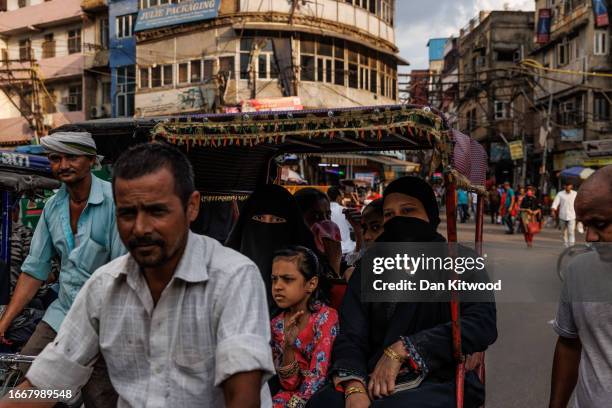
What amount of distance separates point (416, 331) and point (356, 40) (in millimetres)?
22611

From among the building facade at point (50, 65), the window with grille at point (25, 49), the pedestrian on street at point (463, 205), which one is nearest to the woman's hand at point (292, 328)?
the pedestrian on street at point (463, 205)

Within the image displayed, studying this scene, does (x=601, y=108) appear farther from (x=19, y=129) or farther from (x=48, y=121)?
(x=19, y=129)

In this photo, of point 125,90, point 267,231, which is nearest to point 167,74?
point 125,90

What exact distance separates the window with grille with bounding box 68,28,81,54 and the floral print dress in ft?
101

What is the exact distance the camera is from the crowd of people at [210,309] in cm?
169

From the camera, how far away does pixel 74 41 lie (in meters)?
30.8

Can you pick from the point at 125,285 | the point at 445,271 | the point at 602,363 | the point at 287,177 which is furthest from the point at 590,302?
the point at 287,177

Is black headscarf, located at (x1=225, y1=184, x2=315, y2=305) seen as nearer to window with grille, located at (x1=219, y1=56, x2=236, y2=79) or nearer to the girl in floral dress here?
the girl in floral dress

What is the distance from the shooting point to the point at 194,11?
Answer: 23891 mm

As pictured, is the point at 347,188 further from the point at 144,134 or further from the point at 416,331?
the point at 416,331

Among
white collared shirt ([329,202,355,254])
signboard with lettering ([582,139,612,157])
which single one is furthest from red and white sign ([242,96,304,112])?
signboard with lettering ([582,139,612,157])

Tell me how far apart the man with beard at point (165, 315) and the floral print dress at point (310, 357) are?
4.63 ft

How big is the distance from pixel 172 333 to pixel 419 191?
2.02 metres

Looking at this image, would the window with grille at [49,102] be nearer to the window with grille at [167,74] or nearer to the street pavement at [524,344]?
the window with grille at [167,74]
